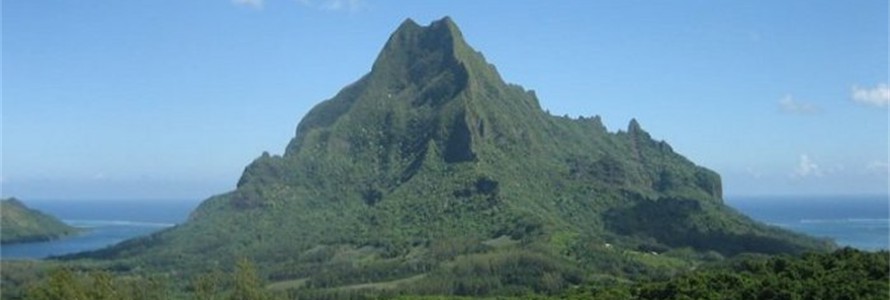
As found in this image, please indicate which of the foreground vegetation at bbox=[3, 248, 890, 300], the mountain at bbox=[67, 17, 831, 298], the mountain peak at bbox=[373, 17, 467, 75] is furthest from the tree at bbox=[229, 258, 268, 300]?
the mountain peak at bbox=[373, 17, 467, 75]

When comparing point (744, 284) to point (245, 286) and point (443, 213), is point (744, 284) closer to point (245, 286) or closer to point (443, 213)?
point (245, 286)

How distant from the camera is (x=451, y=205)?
144 m

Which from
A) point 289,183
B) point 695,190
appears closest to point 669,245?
point 695,190

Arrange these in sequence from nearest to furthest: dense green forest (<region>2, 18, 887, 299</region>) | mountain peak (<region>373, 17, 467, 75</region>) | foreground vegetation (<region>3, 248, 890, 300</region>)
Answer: foreground vegetation (<region>3, 248, 890, 300</region>), dense green forest (<region>2, 18, 887, 299</region>), mountain peak (<region>373, 17, 467, 75</region>)

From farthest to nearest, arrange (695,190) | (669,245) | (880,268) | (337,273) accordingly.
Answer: (695,190), (669,245), (337,273), (880,268)

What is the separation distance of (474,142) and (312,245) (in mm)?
34140

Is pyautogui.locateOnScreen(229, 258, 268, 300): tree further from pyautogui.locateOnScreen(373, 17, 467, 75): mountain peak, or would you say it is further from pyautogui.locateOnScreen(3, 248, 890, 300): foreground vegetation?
pyautogui.locateOnScreen(373, 17, 467, 75): mountain peak

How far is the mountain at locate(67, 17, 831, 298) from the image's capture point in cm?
10969

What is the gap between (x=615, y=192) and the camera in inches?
6073

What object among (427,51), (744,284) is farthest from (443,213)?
(744,284)

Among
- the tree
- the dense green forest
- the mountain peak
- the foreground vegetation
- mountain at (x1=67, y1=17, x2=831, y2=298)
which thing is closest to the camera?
the foreground vegetation

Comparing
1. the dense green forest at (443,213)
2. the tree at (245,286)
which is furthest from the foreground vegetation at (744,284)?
the dense green forest at (443,213)

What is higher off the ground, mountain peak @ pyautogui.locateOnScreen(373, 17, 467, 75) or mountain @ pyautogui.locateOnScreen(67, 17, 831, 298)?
mountain peak @ pyautogui.locateOnScreen(373, 17, 467, 75)

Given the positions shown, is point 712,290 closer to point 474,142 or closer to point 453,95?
point 474,142
